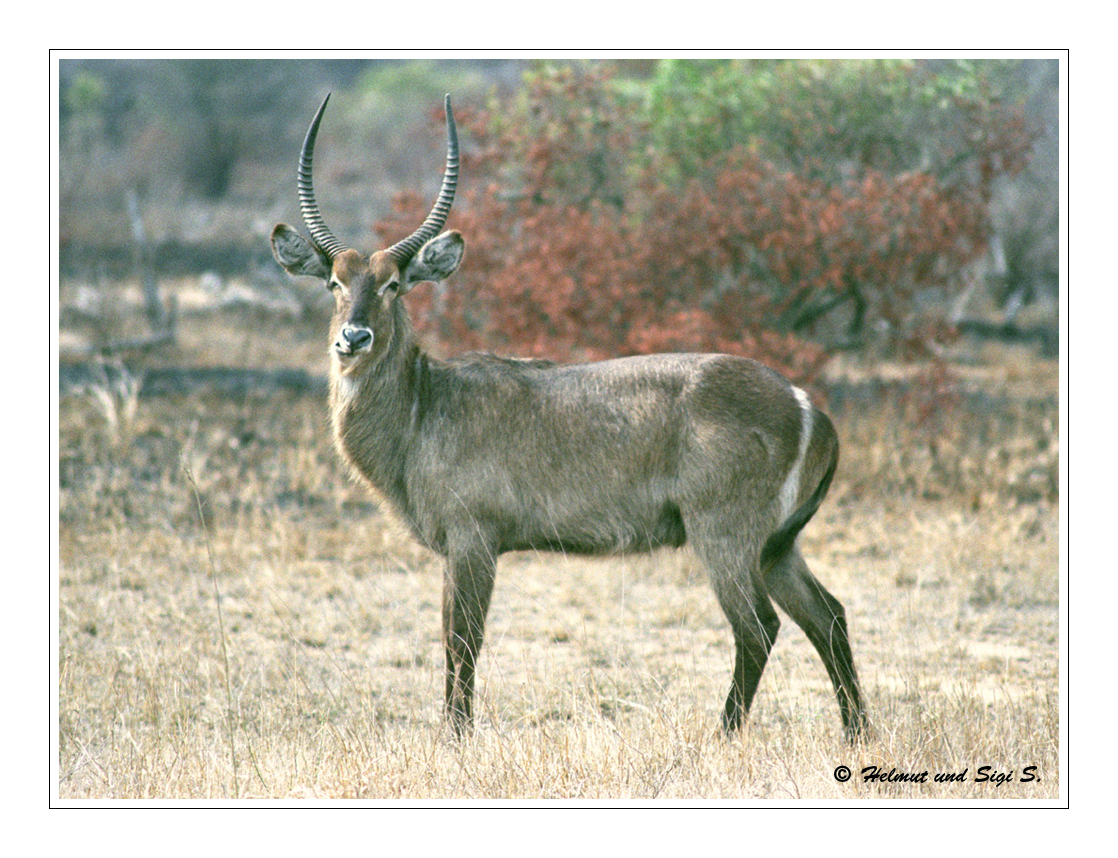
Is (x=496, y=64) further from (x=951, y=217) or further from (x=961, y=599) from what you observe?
(x=961, y=599)

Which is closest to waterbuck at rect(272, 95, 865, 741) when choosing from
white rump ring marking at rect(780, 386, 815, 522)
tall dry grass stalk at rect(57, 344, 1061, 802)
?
white rump ring marking at rect(780, 386, 815, 522)

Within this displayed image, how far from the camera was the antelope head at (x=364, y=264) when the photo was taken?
5820 mm

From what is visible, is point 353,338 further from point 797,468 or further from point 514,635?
point 514,635

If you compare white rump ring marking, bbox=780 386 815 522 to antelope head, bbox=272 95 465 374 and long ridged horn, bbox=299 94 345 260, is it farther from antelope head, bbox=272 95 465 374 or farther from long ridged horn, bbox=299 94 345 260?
long ridged horn, bbox=299 94 345 260

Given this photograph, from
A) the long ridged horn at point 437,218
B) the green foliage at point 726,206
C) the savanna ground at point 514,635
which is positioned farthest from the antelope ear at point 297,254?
the green foliage at point 726,206

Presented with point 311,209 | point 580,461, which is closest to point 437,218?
point 311,209

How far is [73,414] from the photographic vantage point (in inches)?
497

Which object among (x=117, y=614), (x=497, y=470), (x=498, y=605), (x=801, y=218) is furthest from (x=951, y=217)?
(x=117, y=614)

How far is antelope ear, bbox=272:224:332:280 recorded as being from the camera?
20.2ft

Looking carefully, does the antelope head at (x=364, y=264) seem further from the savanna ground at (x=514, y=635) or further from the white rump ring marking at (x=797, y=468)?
the white rump ring marking at (x=797, y=468)

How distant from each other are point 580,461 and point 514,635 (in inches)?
95.2

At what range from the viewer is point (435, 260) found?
6207 millimetres

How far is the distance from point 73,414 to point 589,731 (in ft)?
28.8

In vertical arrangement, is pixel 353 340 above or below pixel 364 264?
below
